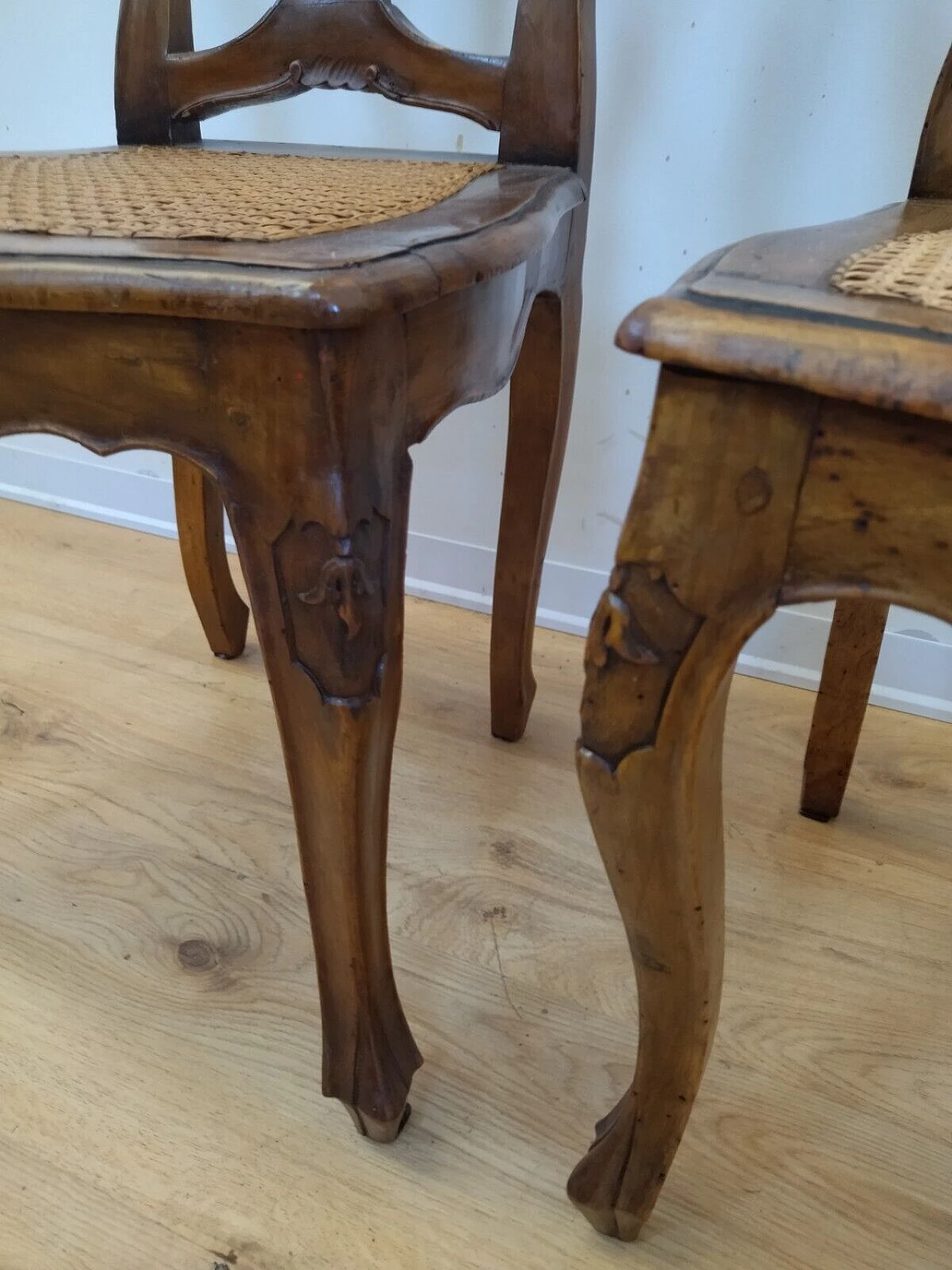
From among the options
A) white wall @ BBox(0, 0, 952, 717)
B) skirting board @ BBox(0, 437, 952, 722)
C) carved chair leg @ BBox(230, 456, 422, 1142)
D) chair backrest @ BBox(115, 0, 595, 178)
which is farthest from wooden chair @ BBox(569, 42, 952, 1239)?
skirting board @ BBox(0, 437, 952, 722)

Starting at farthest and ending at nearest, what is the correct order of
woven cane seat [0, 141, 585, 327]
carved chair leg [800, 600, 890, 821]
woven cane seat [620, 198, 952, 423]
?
carved chair leg [800, 600, 890, 821]
woven cane seat [0, 141, 585, 327]
woven cane seat [620, 198, 952, 423]

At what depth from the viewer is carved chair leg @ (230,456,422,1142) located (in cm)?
47

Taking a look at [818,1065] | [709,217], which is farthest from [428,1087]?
[709,217]

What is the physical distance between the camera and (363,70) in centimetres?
83

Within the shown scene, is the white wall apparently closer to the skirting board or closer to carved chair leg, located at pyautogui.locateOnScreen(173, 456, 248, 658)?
the skirting board

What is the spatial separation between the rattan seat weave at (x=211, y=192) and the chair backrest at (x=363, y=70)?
0.06 metres

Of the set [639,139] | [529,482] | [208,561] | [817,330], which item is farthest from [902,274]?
[208,561]

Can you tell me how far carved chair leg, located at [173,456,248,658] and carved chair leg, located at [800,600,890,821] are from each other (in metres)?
0.64

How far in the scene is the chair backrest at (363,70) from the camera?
0.76 metres

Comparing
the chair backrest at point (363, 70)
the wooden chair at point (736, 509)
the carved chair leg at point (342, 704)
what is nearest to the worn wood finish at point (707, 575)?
the wooden chair at point (736, 509)

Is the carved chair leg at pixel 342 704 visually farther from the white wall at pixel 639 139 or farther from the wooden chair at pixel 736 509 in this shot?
the white wall at pixel 639 139

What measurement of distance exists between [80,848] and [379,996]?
0.42m

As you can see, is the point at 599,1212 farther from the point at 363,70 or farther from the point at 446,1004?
the point at 363,70

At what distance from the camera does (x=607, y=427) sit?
1.14 metres
